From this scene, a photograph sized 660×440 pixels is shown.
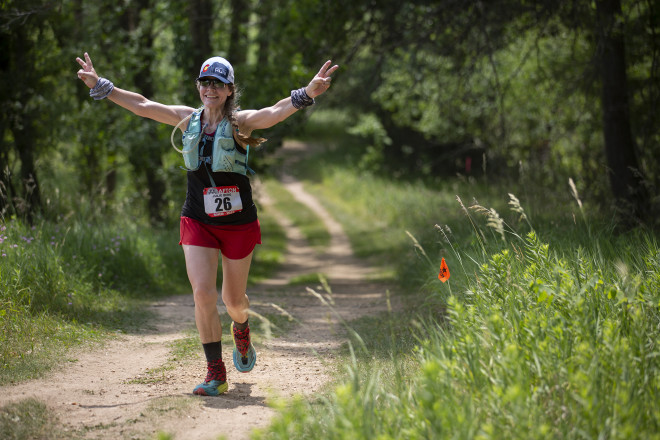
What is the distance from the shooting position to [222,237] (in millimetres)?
4910

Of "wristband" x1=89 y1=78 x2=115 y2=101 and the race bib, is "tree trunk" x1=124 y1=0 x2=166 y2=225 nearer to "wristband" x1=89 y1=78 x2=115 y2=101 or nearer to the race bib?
"wristband" x1=89 y1=78 x2=115 y2=101

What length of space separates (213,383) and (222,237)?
102 cm

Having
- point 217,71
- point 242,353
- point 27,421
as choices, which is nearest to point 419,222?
point 242,353

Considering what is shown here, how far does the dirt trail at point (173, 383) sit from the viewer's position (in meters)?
4.14

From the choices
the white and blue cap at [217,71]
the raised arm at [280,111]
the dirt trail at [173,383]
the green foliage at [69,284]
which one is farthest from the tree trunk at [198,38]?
the raised arm at [280,111]

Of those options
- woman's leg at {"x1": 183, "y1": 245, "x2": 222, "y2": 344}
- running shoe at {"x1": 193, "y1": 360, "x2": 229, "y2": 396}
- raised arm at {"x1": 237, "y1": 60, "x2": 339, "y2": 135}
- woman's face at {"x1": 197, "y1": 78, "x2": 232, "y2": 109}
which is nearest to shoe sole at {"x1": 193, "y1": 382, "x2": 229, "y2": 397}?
running shoe at {"x1": 193, "y1": 360, "x2": 229, "y2": 396}

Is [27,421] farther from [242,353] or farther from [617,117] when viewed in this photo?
[617,117]

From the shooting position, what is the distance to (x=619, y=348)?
11.5ft

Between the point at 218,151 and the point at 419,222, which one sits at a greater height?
the point at 218,151

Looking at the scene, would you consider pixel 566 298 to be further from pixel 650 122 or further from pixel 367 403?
pixel 650 122

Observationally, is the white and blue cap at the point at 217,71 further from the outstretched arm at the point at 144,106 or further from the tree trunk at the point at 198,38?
the tree trunk at the point at 198,38

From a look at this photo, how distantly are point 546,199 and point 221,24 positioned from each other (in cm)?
748

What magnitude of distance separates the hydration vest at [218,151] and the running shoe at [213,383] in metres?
1.38

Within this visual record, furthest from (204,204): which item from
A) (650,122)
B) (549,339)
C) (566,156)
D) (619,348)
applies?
(566,156)
